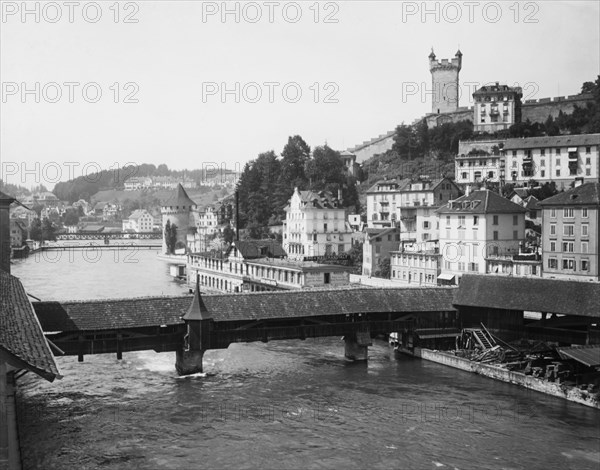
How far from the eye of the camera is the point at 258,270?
56031mm

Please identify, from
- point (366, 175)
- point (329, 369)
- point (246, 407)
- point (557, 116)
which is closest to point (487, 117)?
point (557, 116)

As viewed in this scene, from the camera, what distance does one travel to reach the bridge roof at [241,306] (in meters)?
27.5

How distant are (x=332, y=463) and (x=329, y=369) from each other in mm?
11075

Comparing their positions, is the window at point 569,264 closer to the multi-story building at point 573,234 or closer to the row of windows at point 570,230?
the multi-story building at point 573,234

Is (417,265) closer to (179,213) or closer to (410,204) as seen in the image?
(410,204)

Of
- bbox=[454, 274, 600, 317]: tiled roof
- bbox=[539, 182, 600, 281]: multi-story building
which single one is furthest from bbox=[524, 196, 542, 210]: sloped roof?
bbox=[454, 274, 600, 317]: tiled roof

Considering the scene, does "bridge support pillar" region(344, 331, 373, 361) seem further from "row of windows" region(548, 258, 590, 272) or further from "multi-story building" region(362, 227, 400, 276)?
"multi-story building" region(362, 227, 400, 276)

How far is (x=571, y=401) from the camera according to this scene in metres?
24.9

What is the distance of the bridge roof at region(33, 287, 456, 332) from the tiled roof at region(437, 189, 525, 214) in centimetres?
1248

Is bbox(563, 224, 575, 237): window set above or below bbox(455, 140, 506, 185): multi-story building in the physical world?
below

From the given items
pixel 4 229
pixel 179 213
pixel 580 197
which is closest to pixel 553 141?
pixel 580 197

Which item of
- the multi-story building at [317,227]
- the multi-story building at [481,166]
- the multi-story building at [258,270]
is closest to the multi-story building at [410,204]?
the multi-story building at [317,227]

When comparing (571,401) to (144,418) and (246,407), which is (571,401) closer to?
(246,407)

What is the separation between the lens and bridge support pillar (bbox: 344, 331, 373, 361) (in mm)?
31609
